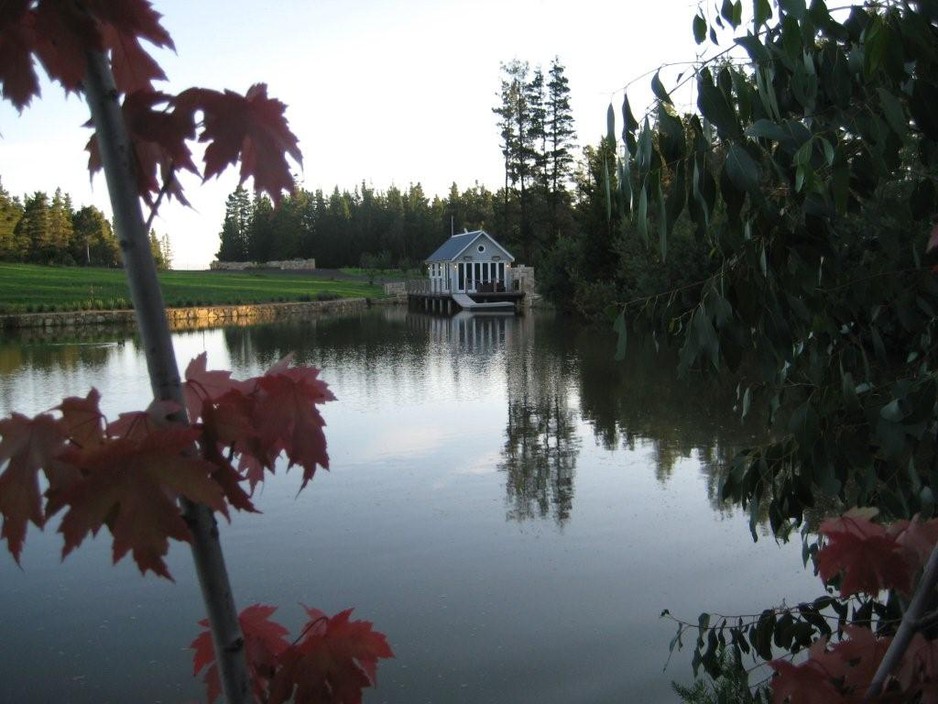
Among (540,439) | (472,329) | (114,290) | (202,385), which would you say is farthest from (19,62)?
(114,290)

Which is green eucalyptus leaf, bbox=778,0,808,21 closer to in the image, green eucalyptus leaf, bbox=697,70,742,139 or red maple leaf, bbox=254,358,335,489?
green eucalyptus leaf, bbox=697,70,742,139

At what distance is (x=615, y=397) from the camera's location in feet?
42.7

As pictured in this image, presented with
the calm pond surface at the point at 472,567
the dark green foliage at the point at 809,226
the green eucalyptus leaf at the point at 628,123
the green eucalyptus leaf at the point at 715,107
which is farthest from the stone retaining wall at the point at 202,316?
the green eucalyptus leaf at the point at 715,107

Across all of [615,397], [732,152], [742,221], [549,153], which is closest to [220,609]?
[732,152]

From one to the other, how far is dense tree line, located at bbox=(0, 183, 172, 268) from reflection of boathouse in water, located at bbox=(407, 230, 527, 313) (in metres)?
15.7

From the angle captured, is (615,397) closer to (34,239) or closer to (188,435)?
(188,435)

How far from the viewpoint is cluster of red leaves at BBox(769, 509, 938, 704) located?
1503 millimetres

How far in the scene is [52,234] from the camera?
4409 centimetres

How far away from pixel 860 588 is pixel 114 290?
40137 millimetres

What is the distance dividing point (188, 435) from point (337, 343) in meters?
22.6

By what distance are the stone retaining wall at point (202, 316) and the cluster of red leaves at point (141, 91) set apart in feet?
92.9

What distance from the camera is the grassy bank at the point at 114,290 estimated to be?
3384cm

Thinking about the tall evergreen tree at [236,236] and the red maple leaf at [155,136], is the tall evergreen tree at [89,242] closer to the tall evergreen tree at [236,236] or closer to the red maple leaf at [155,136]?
the tall evergreen tree at [236,236]

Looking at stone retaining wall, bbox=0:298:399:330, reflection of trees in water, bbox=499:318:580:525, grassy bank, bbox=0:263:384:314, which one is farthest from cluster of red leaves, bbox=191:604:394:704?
grassy bank, bbox=0:263:384:314
